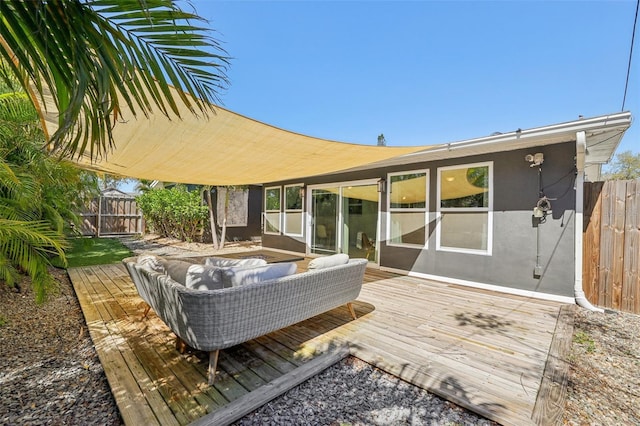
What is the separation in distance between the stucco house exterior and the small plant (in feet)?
4.31

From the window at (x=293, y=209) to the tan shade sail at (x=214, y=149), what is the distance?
134 inches

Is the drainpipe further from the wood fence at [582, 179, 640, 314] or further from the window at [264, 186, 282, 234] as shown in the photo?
the window at [264, 186, 282, 234]

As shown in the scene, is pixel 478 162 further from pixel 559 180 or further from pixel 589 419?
pixel 589 419

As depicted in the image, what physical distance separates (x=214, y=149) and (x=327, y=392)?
3.10m

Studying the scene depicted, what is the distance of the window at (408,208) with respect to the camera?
593 centimetres

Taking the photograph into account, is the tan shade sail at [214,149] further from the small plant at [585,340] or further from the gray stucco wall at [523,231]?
the small plant at [585,340]

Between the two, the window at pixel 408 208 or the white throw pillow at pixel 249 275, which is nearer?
the white throw pillow at pixel 249 275

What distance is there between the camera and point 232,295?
2.21m

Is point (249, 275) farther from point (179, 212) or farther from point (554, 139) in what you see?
point (179, 212)

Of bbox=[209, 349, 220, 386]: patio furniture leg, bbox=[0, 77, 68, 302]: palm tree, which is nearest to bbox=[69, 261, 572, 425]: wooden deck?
bbox=[209, 349, 220, 386]: patio furniture leg

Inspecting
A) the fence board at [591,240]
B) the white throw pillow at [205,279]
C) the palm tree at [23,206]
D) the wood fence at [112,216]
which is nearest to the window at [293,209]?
the palm tree at [23,206]

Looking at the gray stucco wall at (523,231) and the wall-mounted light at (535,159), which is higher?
the wall-mounted light at (535,159)

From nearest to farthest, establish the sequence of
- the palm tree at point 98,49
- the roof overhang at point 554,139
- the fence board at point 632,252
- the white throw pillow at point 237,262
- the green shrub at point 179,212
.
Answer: the palm tree at point 98,49 → the white throw pillow at point 237,262 → the roof overhang at point 554,139 → the fence board at point 632,252 → the green shrub at point 179,212

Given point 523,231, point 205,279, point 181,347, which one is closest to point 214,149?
point 205,279
